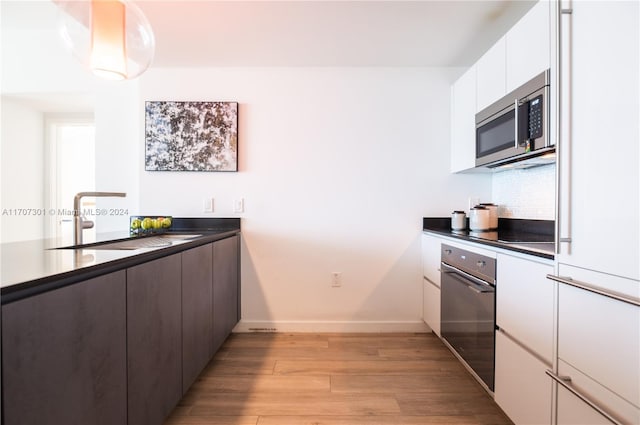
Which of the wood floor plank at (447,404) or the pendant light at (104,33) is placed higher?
the pendant light at (104,33)

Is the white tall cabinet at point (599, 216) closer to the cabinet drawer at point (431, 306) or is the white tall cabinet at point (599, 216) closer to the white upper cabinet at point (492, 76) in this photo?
the white upper cabinet at point (492, 76)

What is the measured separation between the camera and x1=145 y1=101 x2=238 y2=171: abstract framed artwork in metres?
2.46

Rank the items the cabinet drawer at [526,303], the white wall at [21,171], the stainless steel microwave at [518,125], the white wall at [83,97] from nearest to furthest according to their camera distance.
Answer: the cabinet drawer at [526,303] → the stainless steel microwave at [518,125] → the white wall at [83,97] → the white wall at [21,171]

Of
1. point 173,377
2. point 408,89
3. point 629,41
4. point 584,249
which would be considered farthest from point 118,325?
point 408,89

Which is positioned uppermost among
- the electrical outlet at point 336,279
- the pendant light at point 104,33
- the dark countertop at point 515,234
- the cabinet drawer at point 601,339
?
the pendant light at point 104,33

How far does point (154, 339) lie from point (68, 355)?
0.41 meters

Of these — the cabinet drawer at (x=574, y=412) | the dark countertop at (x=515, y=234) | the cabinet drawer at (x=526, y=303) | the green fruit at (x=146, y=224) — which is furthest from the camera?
the green fruit at (x=146, y=224)

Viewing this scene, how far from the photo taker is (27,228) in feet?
9.52

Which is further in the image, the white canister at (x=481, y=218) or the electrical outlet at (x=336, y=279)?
the electrical outlet at (x=336, y=279)

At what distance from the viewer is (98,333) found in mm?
852

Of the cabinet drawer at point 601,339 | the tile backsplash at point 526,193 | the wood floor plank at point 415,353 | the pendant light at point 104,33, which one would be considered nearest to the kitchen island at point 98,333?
the pendant light at point 104,33

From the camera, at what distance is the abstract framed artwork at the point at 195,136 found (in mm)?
2463

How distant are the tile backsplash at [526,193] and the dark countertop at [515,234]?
0.06 m

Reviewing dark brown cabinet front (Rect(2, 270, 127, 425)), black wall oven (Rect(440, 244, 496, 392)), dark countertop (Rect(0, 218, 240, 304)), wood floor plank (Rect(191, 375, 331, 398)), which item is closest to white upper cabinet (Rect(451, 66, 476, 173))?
black wall oven (Rect(440, 244, 496, 392))
